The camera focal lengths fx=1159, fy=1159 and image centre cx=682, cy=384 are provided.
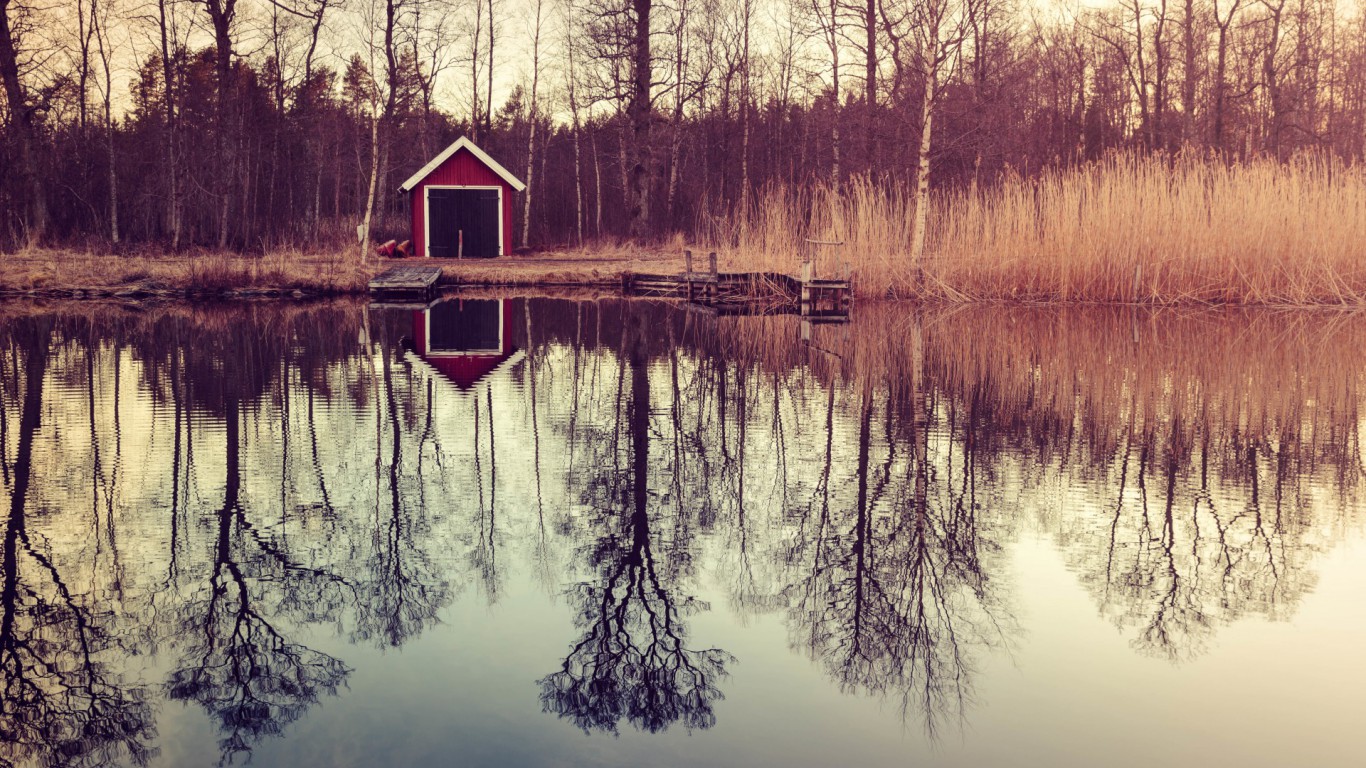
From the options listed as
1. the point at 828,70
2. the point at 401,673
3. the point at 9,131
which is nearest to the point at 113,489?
the point at 401,673

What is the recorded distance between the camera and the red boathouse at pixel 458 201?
3447cm

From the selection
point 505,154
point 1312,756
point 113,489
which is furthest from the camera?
point 505,154

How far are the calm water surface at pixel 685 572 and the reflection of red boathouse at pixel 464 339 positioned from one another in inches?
59.7

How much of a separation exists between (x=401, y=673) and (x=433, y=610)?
0.73 m

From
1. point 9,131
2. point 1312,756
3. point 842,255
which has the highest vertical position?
point 9,131

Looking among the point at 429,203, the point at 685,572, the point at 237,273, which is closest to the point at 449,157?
the point at 429,203

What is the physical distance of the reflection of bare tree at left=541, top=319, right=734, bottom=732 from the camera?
4.41m

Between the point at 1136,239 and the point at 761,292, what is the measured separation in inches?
294

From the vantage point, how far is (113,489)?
24.6 feet

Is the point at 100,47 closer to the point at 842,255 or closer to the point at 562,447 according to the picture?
the point at 842,255

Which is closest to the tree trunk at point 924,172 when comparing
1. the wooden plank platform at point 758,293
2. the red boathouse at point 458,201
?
the wooden plank platform at point 758,293

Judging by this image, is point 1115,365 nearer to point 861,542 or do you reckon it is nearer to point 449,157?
point 861,542

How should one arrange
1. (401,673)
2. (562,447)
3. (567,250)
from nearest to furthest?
(401,673) < (562,447) < (567,250)

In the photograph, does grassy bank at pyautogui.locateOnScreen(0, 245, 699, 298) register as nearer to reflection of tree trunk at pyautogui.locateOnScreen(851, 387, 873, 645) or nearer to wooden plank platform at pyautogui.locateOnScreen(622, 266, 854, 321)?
wooden plank platform at pyautogui.locateOnScreen(622, 266, 854, 321)
